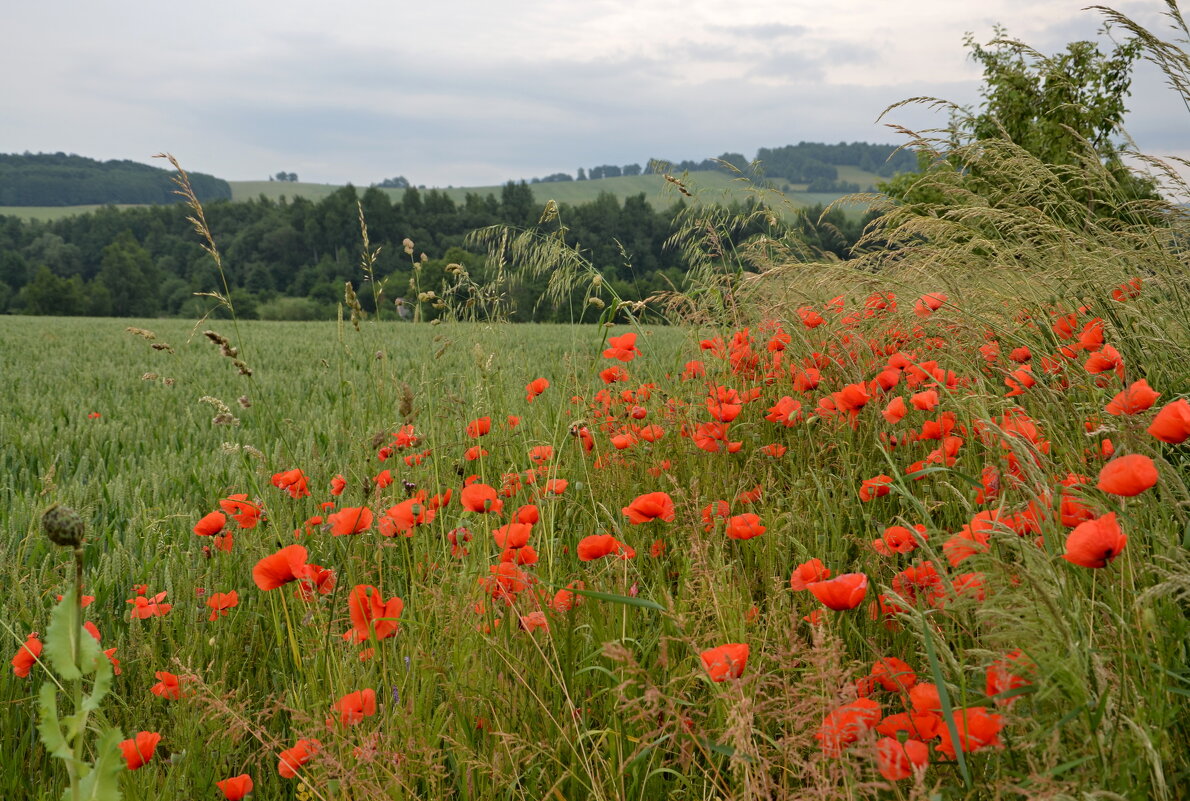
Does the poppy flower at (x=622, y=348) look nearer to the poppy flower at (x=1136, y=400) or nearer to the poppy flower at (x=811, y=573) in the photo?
the poppy flower at (x=811, y=573)

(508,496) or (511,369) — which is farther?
(511,369)

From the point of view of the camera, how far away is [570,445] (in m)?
2.66

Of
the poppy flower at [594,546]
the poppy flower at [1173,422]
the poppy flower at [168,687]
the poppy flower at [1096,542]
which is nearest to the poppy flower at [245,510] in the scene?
the poppy flower at [168,687]

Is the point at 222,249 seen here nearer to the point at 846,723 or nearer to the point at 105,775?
the point at 105,775

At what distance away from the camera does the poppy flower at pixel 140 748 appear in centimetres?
112

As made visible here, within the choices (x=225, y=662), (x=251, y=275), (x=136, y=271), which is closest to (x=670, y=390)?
(x=225, y=662)

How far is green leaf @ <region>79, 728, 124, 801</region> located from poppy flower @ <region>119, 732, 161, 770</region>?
1.09 feet

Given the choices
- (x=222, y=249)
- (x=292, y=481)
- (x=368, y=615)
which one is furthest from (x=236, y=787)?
(x=222, y=249)

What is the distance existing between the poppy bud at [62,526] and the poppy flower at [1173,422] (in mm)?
1323

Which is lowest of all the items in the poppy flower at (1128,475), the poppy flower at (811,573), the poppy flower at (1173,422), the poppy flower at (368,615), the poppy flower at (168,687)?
the poppy flower at (168,687)

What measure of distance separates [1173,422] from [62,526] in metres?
1.35

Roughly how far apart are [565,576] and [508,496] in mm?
440

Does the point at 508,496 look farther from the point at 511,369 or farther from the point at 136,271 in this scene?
the point at 136,271

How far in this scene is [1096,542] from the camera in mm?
851
